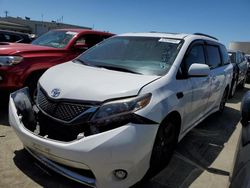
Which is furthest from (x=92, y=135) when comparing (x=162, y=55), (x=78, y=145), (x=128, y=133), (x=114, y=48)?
(x=114, y=48)

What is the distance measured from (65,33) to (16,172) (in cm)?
404

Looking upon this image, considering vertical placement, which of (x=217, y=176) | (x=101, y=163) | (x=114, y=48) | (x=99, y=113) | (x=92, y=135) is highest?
(x=114, y=48)

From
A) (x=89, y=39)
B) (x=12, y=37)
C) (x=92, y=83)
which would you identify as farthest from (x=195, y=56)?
(x=12, y=37)

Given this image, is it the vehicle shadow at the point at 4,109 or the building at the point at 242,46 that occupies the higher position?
the vehicle shadow at the point at 4,109

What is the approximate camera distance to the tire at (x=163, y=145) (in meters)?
3.01

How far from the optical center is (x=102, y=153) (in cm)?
258

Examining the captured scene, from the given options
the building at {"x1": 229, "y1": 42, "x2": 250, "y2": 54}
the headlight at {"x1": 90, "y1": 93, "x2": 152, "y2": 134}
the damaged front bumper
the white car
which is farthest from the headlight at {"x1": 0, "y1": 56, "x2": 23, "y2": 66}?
the building at {"x1": 229, "y1": 42, "x2": 250, "y2": 54}

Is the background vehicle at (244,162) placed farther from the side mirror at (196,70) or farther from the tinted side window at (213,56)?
the tinted side window at (213,56)

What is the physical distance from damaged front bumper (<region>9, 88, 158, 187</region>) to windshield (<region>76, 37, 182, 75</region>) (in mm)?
997

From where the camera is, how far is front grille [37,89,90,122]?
9.20 feet

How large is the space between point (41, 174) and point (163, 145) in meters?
1.41

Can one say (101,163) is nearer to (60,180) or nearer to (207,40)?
(60,180)

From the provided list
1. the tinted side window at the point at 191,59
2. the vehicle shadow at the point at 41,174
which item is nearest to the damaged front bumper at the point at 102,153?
the vehicle shadow at the point at 41,174

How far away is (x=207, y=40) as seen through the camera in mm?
5230
